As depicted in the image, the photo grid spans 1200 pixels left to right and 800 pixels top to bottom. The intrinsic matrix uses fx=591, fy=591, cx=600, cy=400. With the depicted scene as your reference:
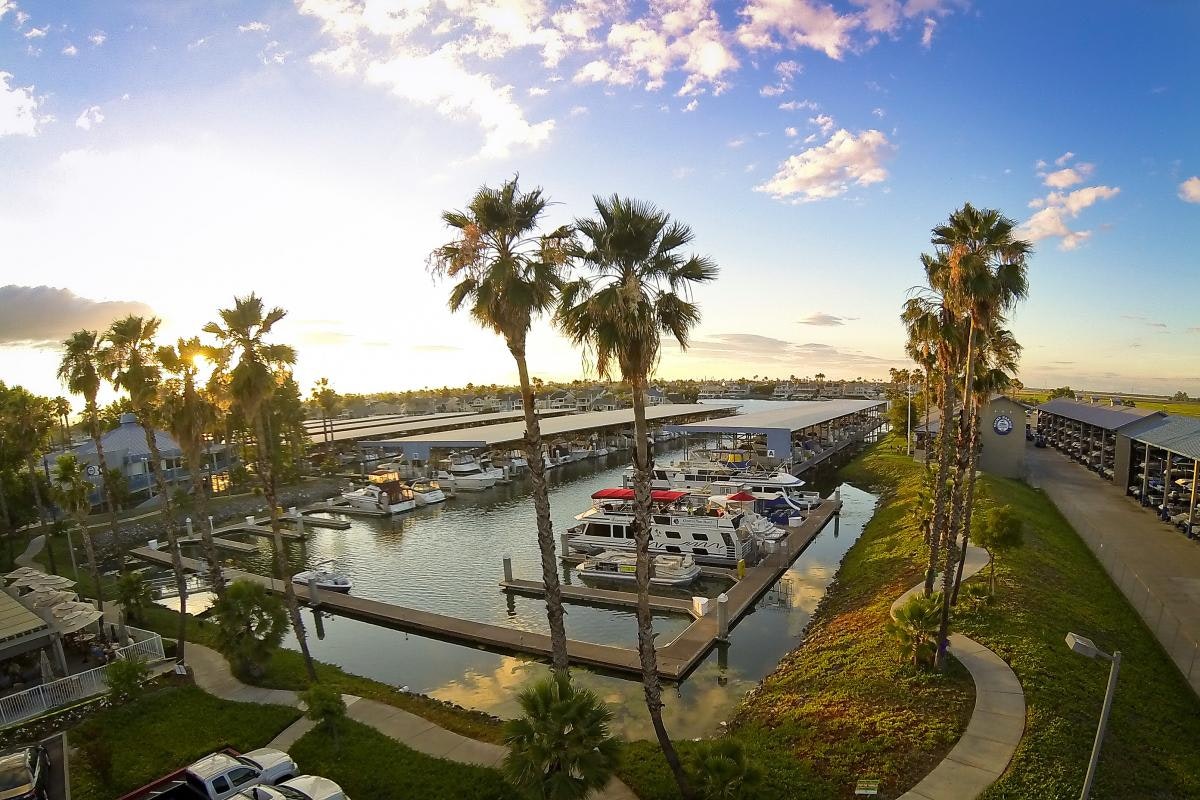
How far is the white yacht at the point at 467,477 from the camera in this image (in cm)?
5950

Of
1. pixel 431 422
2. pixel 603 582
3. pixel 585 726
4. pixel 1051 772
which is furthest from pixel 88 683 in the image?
pixel 431 422

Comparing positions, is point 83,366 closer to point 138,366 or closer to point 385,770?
point 138,366

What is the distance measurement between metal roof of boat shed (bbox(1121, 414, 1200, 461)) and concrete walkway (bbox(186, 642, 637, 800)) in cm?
3367

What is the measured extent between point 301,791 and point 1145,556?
33.7 metres

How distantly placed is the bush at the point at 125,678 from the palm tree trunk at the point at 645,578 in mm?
15057

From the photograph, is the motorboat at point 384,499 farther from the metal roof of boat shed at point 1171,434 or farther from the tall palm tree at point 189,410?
the metal roof of boat shed at point 1171,434

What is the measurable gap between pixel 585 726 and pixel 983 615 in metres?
16.1

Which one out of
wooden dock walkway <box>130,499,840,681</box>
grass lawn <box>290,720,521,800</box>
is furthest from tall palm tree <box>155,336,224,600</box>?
grass lawn <box>290,720,521,800</box>

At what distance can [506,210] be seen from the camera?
45.4 feet

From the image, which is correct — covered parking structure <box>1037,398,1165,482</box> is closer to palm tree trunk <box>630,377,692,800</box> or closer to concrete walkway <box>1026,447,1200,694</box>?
concrete walkway <box>1026,447,1200,694</box>

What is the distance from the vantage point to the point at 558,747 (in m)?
10.1

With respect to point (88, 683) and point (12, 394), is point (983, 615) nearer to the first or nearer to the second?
point (88, 683)

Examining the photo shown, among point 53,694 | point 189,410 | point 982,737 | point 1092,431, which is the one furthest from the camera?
point 1092,431

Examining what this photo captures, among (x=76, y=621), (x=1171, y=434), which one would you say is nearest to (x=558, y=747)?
(x=76, y=621)
